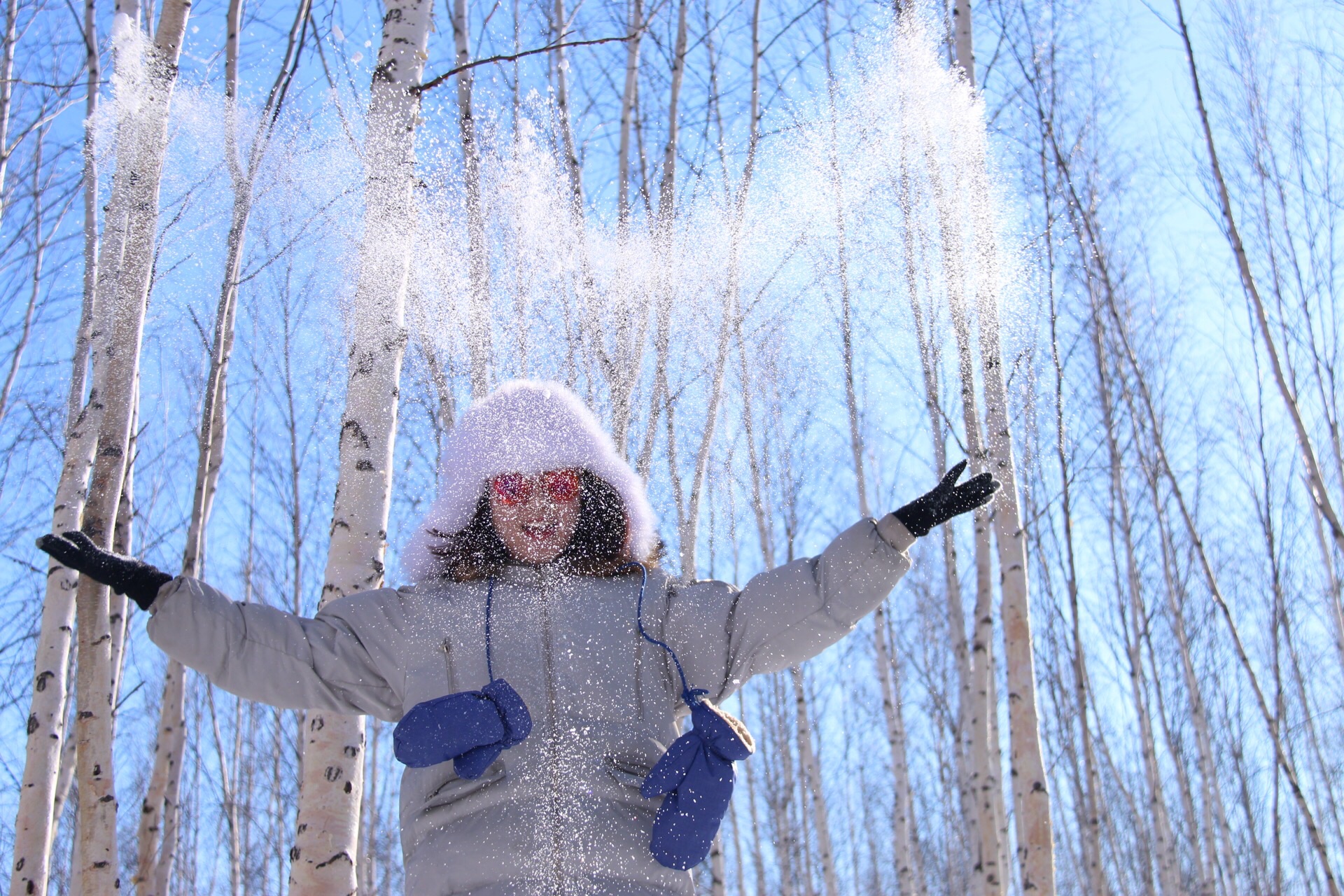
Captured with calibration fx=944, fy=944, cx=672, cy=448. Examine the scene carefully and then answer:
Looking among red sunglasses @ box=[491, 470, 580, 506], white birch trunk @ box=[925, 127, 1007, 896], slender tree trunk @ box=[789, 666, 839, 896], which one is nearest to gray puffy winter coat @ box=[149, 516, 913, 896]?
red sunglasses @ box=[491, 470, 580, 506]

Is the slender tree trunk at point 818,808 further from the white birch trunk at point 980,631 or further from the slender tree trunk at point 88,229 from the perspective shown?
the slender tree trunk at point 88,229

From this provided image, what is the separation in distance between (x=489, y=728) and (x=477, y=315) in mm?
3275

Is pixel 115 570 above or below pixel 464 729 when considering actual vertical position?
above

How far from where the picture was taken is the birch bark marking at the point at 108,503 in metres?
2.79

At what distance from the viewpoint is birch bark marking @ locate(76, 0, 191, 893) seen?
9.15ft

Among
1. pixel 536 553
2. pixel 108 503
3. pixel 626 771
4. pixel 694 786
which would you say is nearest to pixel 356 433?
pixel 108 503

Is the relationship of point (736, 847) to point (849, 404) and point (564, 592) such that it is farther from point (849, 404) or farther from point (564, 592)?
point (564, 592)

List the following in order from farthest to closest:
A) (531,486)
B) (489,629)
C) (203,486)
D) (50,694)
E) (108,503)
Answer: (203,486) → (50,694) → (108,503) → (531,486) → (489,629)

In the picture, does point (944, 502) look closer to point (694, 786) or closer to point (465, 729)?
point (694, 786)

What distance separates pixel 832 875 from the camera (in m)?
7.25

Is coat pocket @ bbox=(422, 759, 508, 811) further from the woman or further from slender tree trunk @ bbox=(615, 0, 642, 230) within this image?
slender tree trunk @ bbox=(615, 0, 642, 230)

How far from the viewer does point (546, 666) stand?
71.6 inches

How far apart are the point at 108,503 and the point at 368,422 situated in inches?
30.5

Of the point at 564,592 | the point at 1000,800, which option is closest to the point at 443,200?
the point at 564,592
